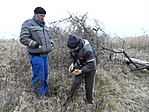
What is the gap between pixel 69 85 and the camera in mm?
3117

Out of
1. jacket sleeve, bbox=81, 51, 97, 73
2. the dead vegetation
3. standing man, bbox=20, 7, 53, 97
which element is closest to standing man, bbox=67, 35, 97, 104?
jacket sleeve, bbox=81, 51, 97, 73

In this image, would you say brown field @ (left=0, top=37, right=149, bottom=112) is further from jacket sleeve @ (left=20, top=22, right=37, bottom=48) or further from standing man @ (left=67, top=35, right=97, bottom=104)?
jacket sleeve @ (left=20, top=22, right=37, bottom=48)

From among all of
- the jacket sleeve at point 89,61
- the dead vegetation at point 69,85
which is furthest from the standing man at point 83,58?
the dead vegetation at point 69,85

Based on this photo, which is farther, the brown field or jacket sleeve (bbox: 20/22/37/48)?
jacket sleeve (bbox: 20/22/37/48)

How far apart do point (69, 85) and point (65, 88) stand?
23 centimetres

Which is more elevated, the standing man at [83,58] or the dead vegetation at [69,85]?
the standing man at [83,58]

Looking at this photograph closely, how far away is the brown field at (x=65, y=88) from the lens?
2.10 metres

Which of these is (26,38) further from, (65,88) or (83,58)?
(65,88)

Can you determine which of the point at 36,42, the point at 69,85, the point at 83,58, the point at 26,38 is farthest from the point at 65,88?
the point at 26,38

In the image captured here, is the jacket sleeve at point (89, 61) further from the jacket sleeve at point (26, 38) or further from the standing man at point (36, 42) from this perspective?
the jacket sleeve at point (26, 38)

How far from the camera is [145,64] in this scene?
15.8ft

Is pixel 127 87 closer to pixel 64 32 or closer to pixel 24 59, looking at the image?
pixel 64 32

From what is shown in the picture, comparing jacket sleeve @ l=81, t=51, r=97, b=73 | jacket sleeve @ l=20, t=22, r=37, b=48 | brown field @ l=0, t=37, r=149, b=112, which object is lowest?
brown field @ l=0, t=37, r=149, b=112

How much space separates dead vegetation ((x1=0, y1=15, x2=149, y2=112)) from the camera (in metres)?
2.15
